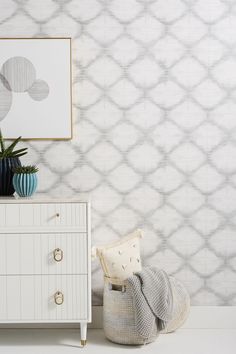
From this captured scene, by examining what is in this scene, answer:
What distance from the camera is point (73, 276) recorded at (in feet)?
9.52

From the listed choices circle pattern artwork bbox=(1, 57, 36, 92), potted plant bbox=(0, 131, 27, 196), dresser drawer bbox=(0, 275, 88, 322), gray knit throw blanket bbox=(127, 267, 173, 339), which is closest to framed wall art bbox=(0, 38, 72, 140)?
circle pattern artwork bbox=(1, 57, 36, 92)

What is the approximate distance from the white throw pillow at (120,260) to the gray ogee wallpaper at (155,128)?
0.61 ft

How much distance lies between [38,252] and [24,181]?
1.24ft

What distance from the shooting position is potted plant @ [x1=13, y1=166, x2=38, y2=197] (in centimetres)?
295

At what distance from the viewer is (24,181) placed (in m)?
2.95

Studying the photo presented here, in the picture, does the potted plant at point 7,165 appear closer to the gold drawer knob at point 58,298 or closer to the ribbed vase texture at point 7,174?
the ribbed vase texture at point 7,174

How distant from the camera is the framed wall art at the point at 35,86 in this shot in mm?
3229

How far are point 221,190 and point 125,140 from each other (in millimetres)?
633

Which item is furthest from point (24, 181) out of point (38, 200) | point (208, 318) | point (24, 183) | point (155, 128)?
point (208, 318)

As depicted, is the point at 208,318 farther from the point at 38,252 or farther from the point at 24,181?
the point at 24,181

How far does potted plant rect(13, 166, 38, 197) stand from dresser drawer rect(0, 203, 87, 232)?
125mm

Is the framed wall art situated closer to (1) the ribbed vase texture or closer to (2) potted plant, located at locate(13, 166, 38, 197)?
(1) the ribbed vase texture

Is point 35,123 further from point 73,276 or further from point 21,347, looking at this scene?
point 21,347

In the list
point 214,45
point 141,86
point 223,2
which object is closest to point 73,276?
point 141,86
